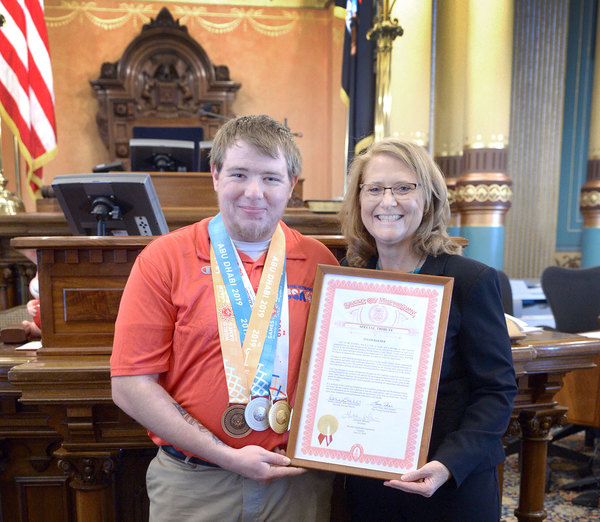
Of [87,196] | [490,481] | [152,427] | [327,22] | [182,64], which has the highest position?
[327,22]

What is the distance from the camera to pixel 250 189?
114 cm

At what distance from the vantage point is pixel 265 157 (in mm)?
1146

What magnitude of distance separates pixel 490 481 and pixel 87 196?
5.88 feet

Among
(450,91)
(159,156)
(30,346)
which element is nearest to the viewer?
(30,346)

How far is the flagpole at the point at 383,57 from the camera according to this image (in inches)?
177

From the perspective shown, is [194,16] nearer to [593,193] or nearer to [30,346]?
[593,193]

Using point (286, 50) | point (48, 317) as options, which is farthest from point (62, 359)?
point (286, 50)

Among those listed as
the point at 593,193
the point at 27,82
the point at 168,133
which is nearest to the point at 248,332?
the point at 27,82

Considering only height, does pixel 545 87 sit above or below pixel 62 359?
above

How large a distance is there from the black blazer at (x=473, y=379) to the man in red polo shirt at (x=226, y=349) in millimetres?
350

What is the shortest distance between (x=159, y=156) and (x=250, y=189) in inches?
112

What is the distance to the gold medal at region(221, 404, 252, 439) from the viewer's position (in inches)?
43.9

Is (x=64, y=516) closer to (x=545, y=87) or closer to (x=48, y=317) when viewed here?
(x=48, y=317)

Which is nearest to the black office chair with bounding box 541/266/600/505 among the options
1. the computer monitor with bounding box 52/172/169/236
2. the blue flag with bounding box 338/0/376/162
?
the blue flag with bounding box 338/0/376/162
